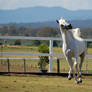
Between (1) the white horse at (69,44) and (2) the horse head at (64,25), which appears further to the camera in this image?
(1) the white horse at (69,44)

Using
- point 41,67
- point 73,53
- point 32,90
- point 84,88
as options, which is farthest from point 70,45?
point 41,67

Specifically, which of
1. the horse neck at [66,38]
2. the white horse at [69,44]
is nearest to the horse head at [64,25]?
the white horse at [69,44]

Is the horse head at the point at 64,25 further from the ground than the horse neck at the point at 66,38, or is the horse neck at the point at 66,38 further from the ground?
the horse head at the point at 64,25

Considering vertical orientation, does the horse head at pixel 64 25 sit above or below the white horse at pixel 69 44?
above

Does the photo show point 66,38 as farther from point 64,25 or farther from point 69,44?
point 64,25

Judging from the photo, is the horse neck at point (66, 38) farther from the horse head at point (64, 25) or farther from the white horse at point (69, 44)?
the horse head at point (64, 25)

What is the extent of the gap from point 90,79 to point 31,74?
2.37 meters

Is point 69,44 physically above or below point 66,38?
below

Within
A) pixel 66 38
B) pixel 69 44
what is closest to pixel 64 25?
pixel 66 38

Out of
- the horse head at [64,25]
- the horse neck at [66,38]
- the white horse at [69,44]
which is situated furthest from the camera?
the horse neck at [66,38]

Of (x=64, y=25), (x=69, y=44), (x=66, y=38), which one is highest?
(x=64, y=25)

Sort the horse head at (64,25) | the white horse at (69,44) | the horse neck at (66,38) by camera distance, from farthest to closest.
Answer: the horse neck at (66,38)
the white horse at (69,44)
the horse head at (64,25)

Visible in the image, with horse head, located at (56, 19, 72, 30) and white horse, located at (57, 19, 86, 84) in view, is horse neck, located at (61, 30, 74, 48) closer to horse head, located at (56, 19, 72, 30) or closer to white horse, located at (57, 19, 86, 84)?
white horse, located at (57, 19, 86, 84)

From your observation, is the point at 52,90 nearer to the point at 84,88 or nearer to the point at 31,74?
the point at 84,88
